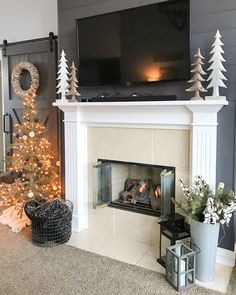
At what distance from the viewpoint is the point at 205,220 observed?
2111mm

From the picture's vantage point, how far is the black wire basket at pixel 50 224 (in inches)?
107

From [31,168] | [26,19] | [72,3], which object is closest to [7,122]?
[31,168]

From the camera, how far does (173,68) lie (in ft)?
8.07

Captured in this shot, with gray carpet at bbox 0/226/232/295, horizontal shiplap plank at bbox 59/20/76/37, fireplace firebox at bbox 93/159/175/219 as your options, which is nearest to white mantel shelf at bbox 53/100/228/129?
fireplace firebox at bbox 93/159/175/219

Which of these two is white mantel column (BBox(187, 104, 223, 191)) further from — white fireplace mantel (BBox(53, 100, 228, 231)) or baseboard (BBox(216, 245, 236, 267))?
baseboard (BBox(216, 245, 236, 267))

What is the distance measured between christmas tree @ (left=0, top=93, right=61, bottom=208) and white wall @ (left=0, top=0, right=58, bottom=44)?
938mm

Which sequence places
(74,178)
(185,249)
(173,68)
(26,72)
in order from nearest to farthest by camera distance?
(185,249) < (173,68) < (74,178) < (26,72)

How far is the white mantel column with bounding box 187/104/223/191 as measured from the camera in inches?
92.4

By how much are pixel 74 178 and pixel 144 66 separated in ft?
4.41

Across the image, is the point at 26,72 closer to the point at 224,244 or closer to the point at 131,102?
the point at 131,102

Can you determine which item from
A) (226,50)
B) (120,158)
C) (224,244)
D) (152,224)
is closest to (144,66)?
(226,50)

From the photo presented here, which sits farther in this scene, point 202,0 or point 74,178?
point 74,178

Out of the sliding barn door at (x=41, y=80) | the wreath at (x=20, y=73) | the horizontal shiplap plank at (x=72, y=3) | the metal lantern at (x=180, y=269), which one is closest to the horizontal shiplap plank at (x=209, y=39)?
the horizontal shiplap plank at (x=72, y=3)

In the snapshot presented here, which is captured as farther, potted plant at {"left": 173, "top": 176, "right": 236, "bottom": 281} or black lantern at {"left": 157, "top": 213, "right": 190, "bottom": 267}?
black lantern at {"left": 157, "top": 213, "right": 190, "bottom": 267}
